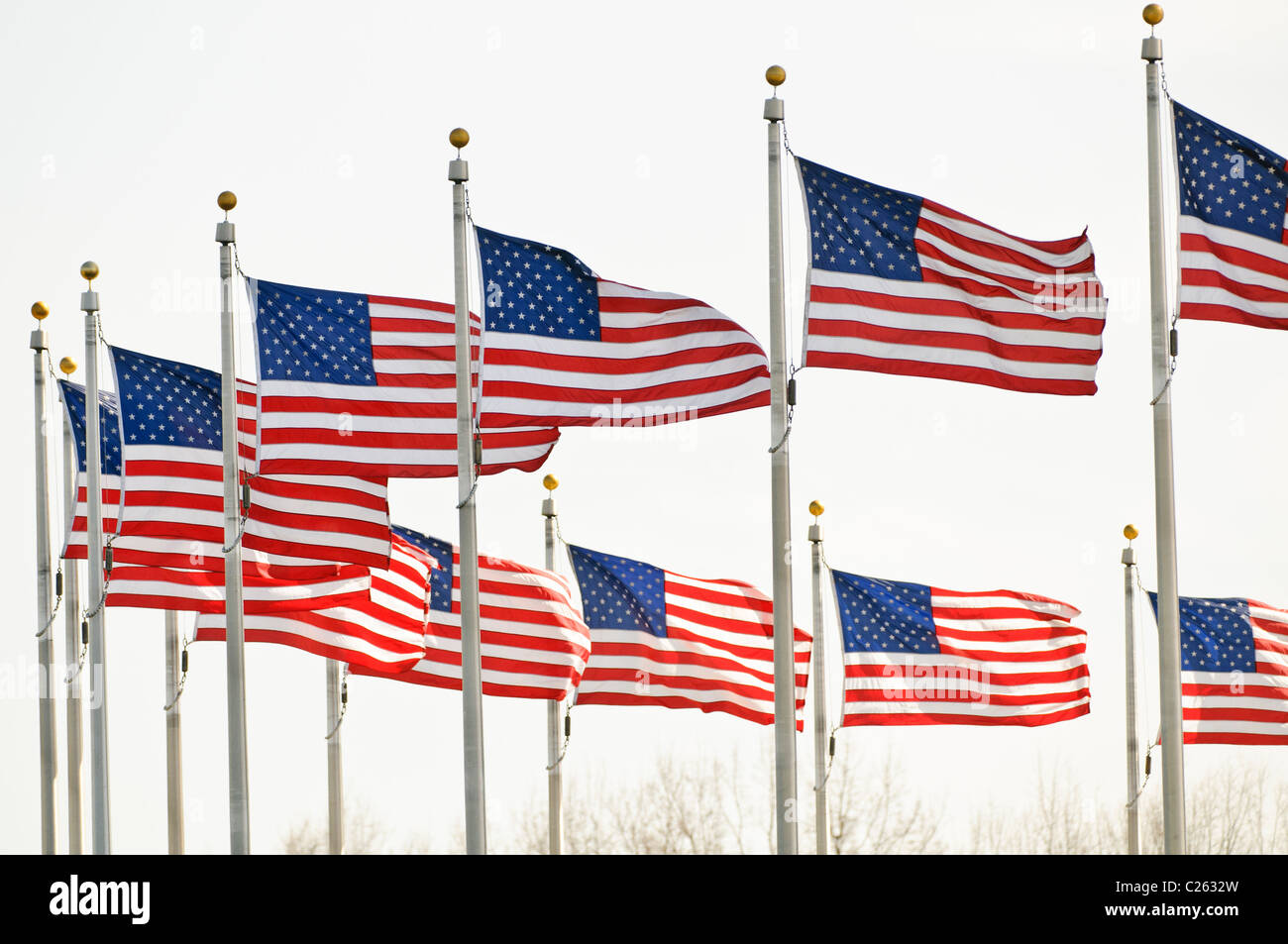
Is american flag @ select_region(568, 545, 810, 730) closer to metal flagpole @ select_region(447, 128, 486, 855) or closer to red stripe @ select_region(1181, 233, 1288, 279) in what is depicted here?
metal flagpole @ select_region(447, 128, 486, 855)

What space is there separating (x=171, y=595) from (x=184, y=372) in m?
3.15

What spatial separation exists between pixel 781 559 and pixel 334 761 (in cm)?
1252

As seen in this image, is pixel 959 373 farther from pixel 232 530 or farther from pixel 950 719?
pixel 950 719

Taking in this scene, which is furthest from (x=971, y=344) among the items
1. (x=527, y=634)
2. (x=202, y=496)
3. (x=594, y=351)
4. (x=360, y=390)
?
(x=202, y=496)

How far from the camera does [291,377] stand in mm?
25375

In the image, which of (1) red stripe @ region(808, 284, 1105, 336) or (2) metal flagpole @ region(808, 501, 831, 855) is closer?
(1) red stripe @ region(808, 284, 1105, 336)

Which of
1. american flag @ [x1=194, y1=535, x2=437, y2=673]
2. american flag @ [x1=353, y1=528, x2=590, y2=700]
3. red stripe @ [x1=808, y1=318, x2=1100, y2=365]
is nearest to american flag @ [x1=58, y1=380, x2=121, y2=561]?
american flag @ [x1=194, y1=535, x2=437, y2=673]

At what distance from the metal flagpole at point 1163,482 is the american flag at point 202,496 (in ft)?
32.3

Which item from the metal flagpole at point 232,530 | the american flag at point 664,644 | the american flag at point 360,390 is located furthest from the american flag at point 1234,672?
the metal flagpole at point 232,530

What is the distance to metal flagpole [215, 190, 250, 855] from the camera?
2666 cm

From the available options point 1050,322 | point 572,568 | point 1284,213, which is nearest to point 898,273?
point 1050,322

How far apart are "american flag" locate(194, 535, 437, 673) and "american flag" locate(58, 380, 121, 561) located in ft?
11.4

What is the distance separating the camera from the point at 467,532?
1013 inches

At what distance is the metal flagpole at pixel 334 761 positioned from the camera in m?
33.2
